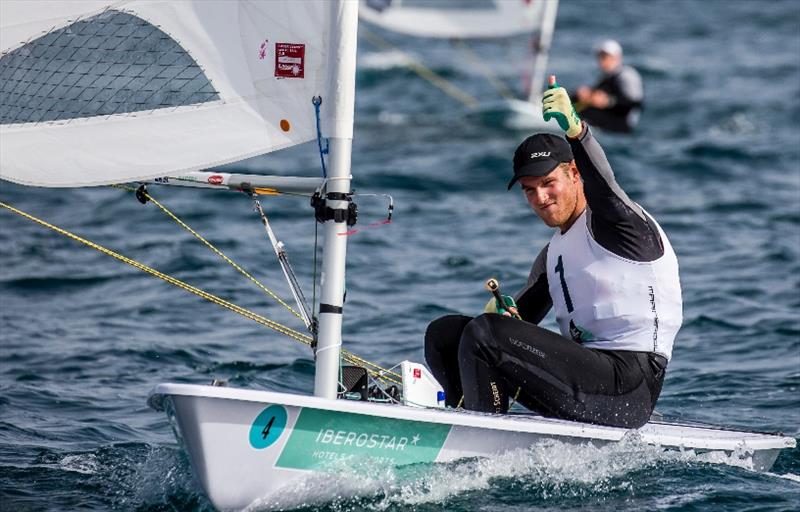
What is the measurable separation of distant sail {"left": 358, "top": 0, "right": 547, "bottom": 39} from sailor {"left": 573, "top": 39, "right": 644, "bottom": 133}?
63.1 inches

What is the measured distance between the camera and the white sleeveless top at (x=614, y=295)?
14.9 ft

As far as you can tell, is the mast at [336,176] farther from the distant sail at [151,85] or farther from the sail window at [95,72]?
A: the sail window at [95,72]

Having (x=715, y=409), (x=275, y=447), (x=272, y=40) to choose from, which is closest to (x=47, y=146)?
(x=272, y=40)

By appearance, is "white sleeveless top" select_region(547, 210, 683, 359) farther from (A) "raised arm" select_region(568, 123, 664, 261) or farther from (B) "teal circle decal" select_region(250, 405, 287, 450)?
(B) "teal circle decal" select_region(250, 405, 287, 450)

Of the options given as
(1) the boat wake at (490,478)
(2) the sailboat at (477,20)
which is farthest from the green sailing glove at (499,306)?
(2) the sailboat at (477,20)

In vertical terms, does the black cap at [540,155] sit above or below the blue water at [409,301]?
above

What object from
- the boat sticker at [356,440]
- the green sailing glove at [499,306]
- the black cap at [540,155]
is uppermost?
the black cap at [540,155]

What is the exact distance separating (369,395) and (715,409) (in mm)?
2000

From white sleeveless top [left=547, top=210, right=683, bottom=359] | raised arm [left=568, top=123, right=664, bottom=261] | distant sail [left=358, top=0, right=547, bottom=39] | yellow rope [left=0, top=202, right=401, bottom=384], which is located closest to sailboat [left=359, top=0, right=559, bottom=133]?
distant sail [left=358, top=0, right=547, bottom=39]

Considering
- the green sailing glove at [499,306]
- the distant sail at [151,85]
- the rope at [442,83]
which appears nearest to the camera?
the distant sail at [151,85]

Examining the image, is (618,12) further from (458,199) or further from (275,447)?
(275,447)

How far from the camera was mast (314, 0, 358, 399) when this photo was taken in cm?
420

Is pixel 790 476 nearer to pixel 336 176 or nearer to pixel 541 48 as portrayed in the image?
pixel 336 176

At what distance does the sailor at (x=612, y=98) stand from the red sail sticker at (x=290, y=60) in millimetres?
10158
